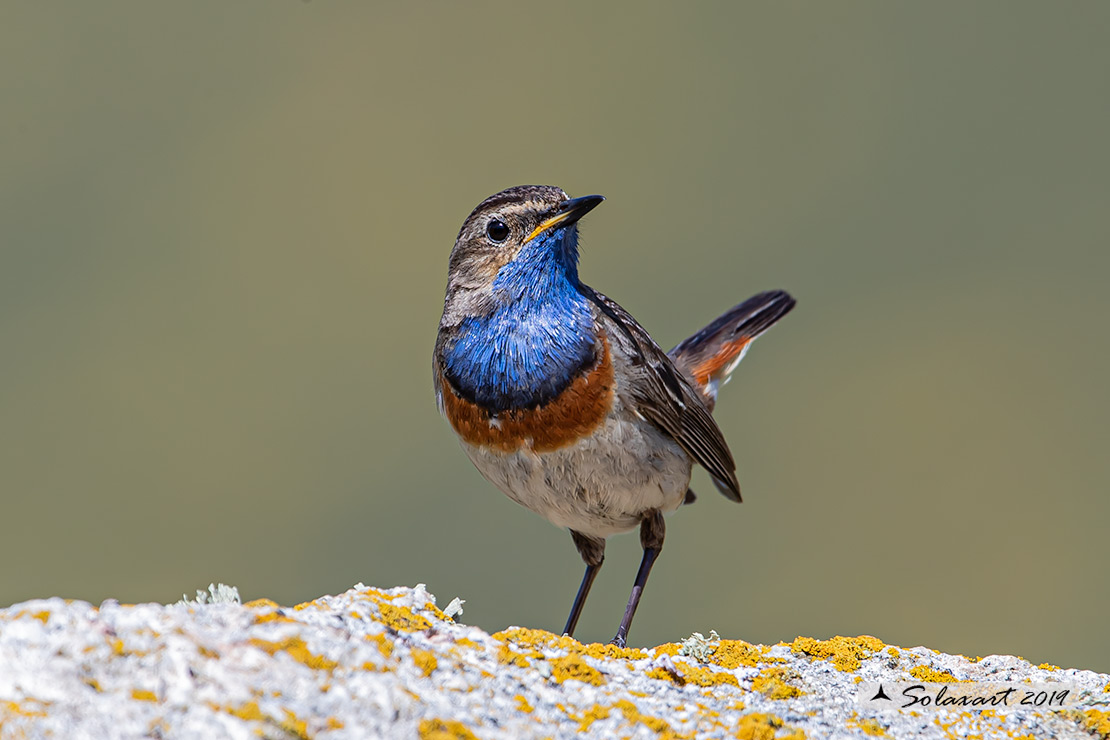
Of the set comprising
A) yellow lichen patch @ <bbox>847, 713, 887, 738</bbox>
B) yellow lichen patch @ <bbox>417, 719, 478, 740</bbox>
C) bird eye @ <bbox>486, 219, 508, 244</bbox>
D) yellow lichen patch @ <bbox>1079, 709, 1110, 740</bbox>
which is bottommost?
yellow lichen patch @ <bbox>417, 719, 478, 740</bbox>

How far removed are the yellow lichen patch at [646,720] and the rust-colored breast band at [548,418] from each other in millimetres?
2094

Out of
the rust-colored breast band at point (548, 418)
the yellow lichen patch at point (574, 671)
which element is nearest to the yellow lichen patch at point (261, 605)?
the yellow lichen patch at point (574, 671)

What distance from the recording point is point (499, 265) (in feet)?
18.0

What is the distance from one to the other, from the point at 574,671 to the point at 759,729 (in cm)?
62

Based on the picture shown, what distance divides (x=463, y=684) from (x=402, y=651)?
0.75 feet

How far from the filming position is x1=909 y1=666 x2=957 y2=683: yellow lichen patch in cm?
425

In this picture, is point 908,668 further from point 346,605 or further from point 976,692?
point 346,605

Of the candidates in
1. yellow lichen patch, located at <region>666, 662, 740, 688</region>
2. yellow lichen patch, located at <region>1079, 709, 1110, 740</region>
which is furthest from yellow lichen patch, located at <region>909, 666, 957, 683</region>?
yellow lichen patch, located at <region>666, 662, 740, 688</region>

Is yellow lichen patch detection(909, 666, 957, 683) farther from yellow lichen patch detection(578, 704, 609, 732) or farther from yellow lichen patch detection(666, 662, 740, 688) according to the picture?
yellow lichen patch detection(578, 704, 609, 732)

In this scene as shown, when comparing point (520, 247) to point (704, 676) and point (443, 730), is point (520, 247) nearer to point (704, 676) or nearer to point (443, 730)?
point (704, 676)

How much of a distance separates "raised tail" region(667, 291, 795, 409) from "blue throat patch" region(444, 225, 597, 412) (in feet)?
6.87

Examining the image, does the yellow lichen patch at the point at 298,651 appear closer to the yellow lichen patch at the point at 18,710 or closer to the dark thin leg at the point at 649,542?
the yellow lichen patch at the point at 18,710

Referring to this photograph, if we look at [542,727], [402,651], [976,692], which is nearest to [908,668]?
[976,692]

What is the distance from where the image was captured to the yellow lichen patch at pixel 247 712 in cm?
258
